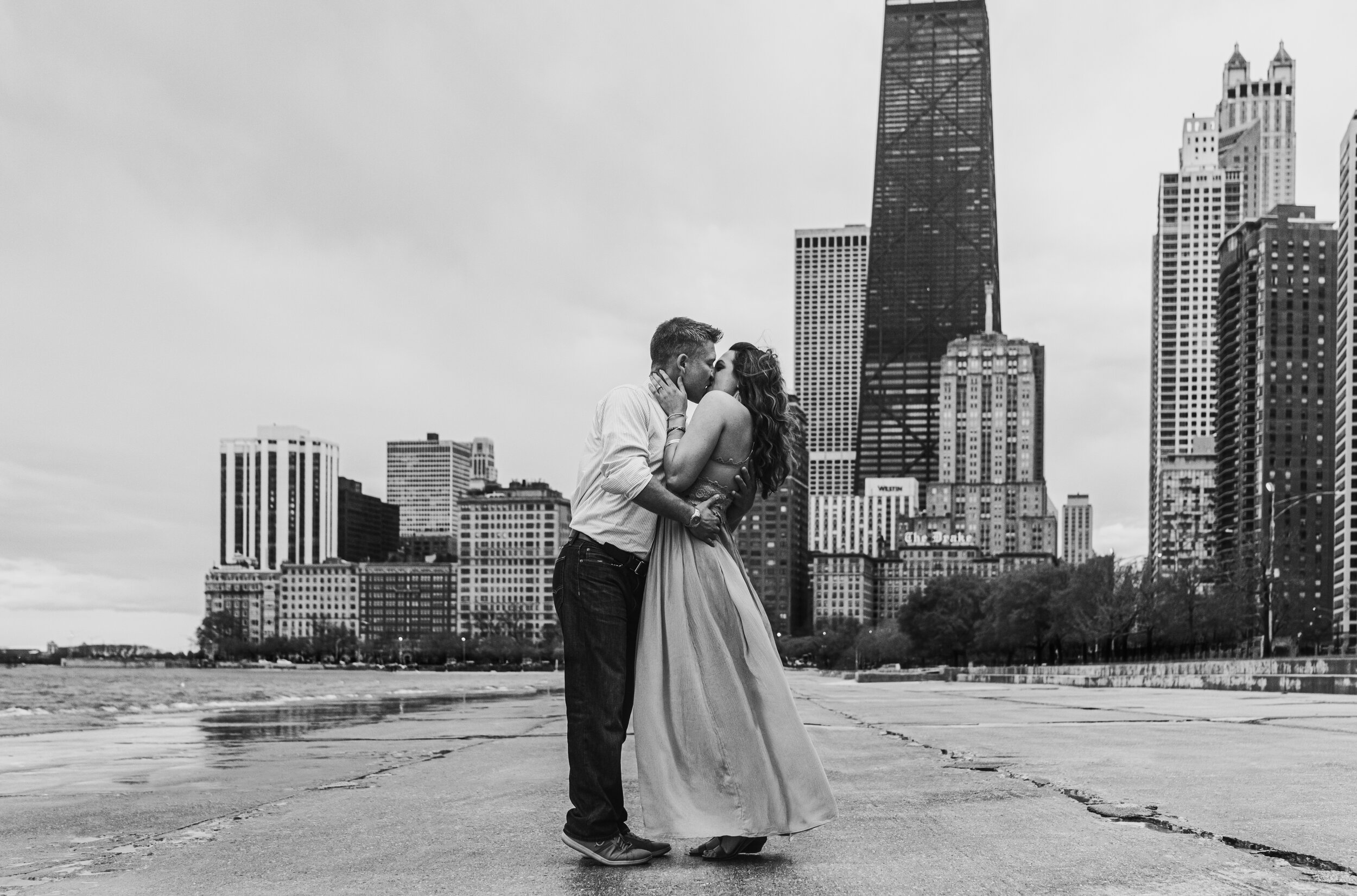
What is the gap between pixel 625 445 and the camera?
4809mm

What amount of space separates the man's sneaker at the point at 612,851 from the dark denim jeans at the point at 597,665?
5 cm

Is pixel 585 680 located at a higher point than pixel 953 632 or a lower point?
higher

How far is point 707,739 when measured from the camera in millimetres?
4656

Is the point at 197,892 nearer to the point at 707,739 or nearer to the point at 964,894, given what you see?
the point at 707,739

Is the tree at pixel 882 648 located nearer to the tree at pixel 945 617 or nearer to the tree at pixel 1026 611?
the tree at pixel 945 617

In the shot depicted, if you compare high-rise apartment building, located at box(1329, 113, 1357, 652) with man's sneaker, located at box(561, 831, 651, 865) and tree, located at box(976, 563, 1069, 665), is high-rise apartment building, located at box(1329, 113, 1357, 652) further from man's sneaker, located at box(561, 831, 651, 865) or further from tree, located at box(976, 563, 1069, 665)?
man's sneaker, located at box(561, 831, 651, 865)

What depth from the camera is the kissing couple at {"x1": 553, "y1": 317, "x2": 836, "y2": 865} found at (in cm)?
459

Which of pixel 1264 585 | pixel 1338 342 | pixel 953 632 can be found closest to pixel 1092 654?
pixel 953 632

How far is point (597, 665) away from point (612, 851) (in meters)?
0.67

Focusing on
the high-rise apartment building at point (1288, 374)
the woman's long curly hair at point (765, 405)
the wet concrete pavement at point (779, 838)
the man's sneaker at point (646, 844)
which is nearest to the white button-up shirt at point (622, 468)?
the woman's long curly hair at point (765, 405)

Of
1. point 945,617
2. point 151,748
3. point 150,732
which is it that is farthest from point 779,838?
point 945,617

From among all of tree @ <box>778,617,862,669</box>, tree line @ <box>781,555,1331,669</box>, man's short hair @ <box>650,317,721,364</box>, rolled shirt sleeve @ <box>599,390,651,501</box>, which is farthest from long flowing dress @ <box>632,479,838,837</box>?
tree @ <box>778,617,862,669</box>

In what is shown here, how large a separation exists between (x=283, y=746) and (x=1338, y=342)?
169309 millimetres

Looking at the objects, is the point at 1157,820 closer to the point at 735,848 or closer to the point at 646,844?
the point at 735,848
